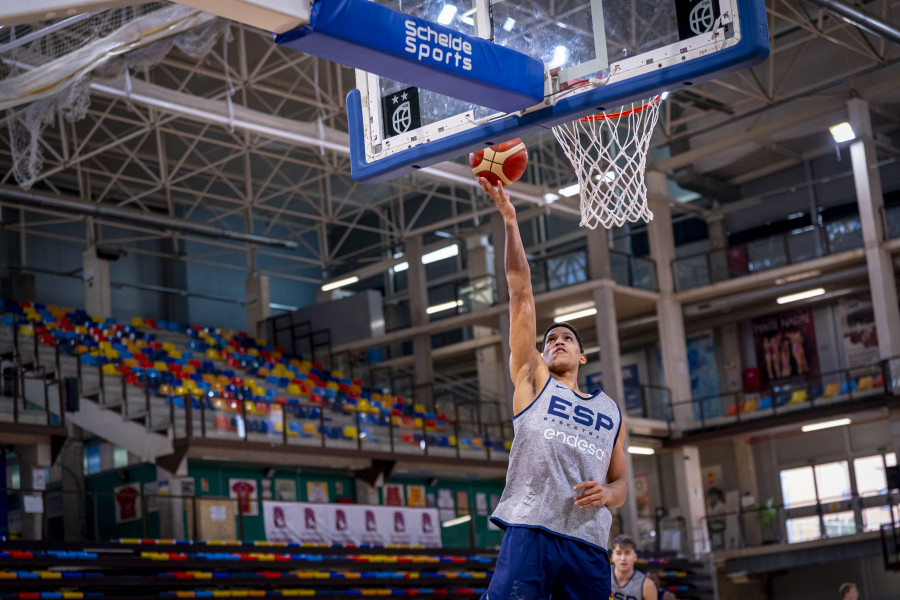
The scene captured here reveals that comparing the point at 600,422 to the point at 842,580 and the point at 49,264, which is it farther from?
the point at 49,264

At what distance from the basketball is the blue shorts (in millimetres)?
1959

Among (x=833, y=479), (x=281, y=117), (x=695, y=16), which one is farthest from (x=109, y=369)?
(x=695, y=16)

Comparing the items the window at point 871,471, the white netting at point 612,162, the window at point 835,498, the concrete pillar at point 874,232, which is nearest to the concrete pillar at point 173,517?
the white netting at point 612,162

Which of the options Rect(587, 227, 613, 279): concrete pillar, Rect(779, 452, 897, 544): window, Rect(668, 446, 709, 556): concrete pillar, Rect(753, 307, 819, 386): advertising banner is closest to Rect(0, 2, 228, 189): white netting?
Rect(587, 227, 613, 279): concrete pillar

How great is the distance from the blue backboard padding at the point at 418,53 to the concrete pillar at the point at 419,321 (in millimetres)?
23274

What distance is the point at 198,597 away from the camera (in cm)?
1614

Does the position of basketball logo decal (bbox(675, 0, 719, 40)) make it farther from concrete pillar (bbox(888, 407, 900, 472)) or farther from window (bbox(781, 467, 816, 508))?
window (bbox(781, 467, 816, 508))

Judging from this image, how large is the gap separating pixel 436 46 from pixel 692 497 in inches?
932

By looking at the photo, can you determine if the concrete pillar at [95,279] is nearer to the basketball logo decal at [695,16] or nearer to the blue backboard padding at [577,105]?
the blue backboard padding at [577,105]

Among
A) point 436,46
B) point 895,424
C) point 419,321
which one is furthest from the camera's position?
point 419,321

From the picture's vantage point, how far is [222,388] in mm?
24344

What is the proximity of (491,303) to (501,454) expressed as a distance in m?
4.32

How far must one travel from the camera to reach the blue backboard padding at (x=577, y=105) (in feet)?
19.7

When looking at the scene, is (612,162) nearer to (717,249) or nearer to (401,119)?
(401,119)
